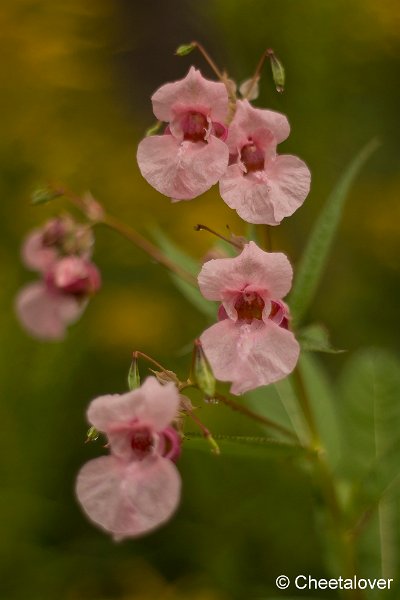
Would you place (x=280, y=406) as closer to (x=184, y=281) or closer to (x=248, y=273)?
(x=184, y=281)

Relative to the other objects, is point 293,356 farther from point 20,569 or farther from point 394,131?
point 394,131

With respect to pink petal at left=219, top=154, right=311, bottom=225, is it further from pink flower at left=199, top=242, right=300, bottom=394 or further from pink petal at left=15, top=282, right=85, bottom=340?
pink petal at left=15, top=282, right=85, bottom=340

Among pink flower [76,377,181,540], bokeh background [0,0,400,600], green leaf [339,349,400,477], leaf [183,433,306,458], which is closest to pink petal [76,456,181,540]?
pink flower [76,377,181,540]

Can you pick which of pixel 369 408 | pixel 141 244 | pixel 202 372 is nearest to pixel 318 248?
pixel 141 244

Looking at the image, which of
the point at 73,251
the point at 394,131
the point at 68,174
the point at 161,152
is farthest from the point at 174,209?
the point at 161,152

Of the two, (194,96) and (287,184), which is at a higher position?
(194,96)

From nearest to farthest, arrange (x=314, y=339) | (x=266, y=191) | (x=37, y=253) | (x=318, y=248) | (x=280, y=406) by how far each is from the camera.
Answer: (x=266, y=191), (x=314, y=339), (x=318, y=248), (x=37, y=253), (x=280, y=406)
